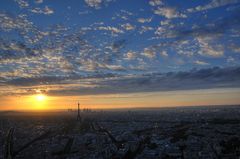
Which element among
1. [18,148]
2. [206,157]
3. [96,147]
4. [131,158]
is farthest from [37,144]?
[206,157]

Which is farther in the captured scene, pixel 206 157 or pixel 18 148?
pixel 18 148

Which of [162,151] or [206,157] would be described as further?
[162,151]

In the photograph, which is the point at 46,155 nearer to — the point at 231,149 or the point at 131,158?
the point at 131,158

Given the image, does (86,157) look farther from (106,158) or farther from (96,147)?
(96,147)

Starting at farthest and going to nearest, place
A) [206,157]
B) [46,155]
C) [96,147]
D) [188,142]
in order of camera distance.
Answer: [188,142] < [96,147] < [46,155] < [206,157]

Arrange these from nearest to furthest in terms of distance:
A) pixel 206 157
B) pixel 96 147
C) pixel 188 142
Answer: pixel 206 157 → pixel 96 147 → pixel 188 142

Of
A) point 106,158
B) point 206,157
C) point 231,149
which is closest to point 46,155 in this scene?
point 106,158

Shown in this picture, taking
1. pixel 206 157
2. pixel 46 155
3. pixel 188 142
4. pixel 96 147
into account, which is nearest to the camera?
pixel 206 157

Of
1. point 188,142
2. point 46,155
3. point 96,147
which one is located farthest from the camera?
point 188,142
